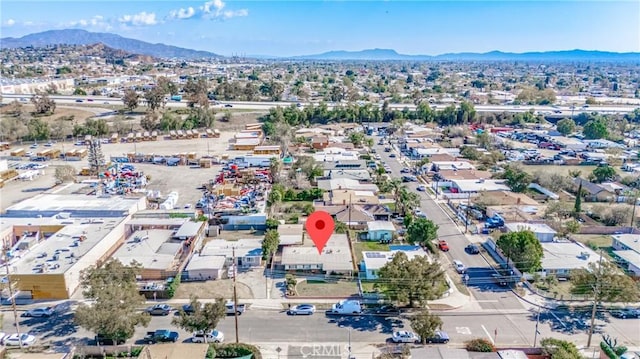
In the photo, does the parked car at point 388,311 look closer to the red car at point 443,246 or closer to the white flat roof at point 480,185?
the red car at point 443,246

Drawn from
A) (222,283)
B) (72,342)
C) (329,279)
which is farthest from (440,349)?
(72,342)

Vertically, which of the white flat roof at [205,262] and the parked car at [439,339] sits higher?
the white flat roof at [205,262]

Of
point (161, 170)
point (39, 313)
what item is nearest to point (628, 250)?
point (39, 313)

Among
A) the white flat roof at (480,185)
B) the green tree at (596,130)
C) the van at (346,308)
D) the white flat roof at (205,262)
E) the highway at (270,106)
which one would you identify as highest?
the highway at (270,106)

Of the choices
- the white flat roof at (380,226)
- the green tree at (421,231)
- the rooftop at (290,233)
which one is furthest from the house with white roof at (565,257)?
the rooftop at (290,233)

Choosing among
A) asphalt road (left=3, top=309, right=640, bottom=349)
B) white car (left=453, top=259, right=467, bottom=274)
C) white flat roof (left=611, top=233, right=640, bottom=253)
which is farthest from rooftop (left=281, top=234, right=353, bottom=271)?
white flat roof (left=611, top=233, right=640, bottom=253)

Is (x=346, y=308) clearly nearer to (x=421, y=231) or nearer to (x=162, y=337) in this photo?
(x=421, y=231)
